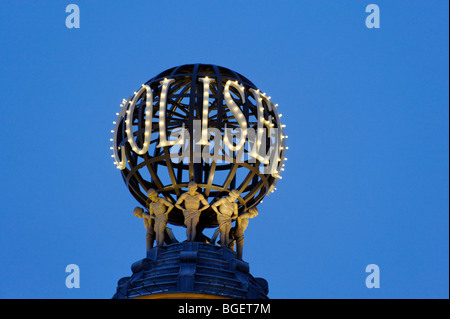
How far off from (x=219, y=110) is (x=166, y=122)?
241 cm

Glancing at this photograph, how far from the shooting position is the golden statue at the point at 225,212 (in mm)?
41969

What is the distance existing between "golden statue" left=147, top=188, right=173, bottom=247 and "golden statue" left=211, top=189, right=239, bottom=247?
2.15m

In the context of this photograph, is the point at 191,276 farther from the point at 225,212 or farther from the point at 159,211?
the point at 159,211

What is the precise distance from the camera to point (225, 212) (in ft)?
138

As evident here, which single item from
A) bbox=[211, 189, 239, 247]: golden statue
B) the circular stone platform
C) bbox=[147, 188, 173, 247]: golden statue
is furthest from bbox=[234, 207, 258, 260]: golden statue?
bbox=[147, 188, 173, 247]: golden statue

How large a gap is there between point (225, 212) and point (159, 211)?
118 inches

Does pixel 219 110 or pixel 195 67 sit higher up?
pixel 195 67

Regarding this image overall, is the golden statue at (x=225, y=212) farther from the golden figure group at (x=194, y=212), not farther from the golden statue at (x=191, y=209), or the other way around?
the golden statue at (x=191, y=209)

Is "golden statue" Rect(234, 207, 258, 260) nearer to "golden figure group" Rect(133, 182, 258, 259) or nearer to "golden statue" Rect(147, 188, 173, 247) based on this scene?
"golden figure group" Rect(133, 182, 258, 259)

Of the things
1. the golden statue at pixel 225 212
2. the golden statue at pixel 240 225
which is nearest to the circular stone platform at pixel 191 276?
the golden statue at pixel 225 212
